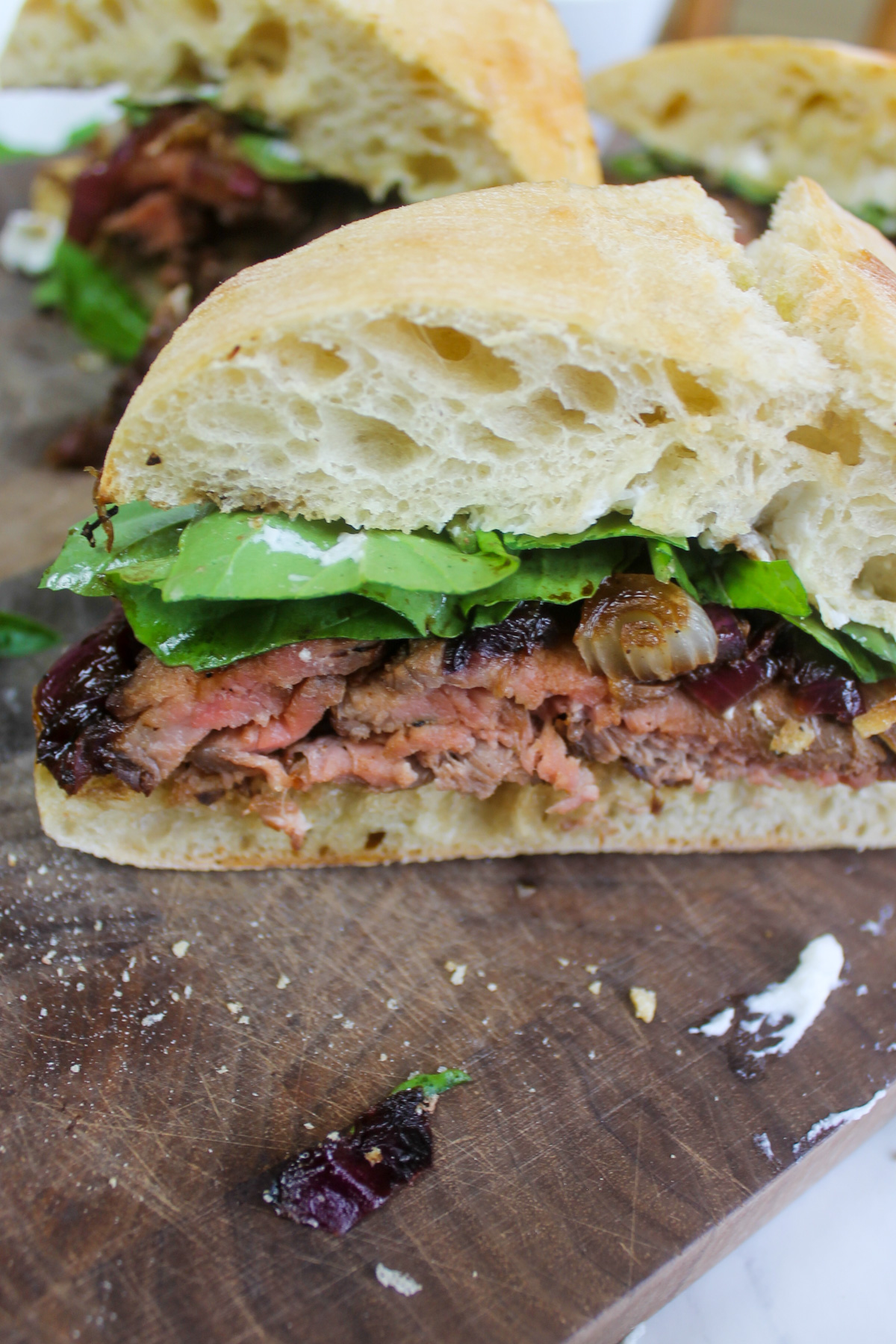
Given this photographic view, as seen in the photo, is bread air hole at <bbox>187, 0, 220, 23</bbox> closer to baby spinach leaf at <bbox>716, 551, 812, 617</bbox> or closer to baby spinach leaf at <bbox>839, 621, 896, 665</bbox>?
baby spinach leaf at <bbox>716, 551, 812, 617</bbox>

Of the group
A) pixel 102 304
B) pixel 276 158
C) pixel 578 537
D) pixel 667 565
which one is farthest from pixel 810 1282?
pixel 102 304

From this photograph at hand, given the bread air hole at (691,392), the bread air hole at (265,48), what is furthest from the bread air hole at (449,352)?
the bread air hole at (265,48)

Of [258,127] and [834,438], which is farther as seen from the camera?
[258,127]

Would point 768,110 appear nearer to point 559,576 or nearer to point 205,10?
point 205,10

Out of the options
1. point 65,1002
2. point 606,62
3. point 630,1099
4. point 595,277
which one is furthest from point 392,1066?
point 606,62

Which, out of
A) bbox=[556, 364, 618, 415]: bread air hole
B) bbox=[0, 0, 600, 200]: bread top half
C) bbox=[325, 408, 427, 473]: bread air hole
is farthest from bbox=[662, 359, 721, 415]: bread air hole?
bbox=[0, 0, 600, 200]: bread top half

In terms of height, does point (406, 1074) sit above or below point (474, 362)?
below
